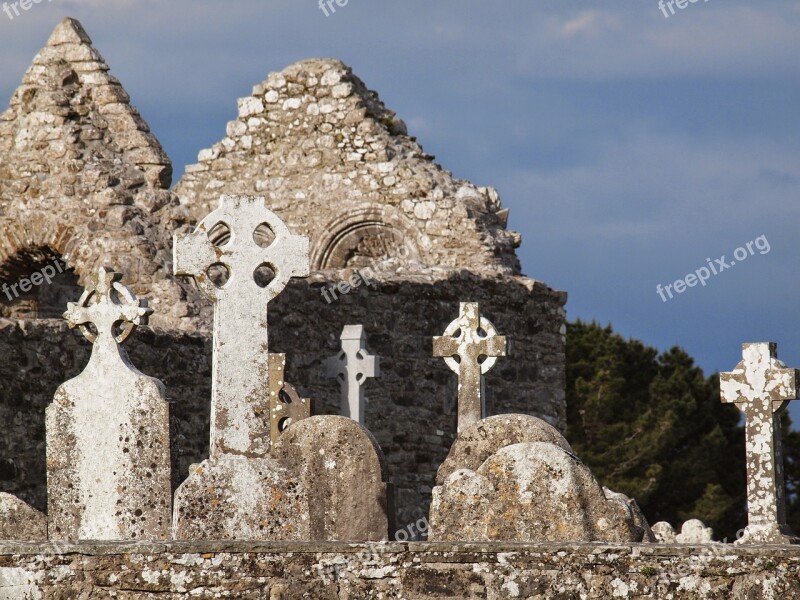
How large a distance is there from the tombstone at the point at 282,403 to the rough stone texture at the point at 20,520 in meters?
3.57

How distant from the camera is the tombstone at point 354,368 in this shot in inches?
546

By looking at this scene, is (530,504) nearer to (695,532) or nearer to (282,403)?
(282,403)

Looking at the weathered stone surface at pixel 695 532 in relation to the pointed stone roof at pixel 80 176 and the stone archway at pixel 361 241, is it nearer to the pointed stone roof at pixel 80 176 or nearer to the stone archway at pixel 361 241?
the stone archway at pixel 361 241

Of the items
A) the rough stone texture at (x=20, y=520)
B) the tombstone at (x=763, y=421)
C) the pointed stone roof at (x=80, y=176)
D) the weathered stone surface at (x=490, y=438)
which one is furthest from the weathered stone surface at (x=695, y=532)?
the rough stone texture at (x=20, y=520)

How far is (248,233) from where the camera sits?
8109 mm

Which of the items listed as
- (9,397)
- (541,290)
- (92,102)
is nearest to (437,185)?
(541,290)

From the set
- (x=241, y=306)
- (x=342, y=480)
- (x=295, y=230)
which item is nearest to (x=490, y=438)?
(x=342, y=480)

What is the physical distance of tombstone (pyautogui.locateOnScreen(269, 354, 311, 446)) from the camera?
11.6 metres

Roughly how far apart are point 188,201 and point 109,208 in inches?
195

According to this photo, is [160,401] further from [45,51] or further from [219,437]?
[45,51]

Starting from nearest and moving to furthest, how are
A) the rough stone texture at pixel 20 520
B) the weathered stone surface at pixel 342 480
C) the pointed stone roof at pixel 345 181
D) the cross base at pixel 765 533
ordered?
the weathered stone surface at pixel 342 480, the rough stone texture at pixel 20 520, the cross base at pixel 765 533, the pointed stone roof at pixel 345 181

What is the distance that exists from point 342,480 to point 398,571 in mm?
1878

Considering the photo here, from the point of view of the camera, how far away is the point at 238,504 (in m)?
7.53

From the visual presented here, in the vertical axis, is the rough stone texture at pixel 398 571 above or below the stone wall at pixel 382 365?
below
